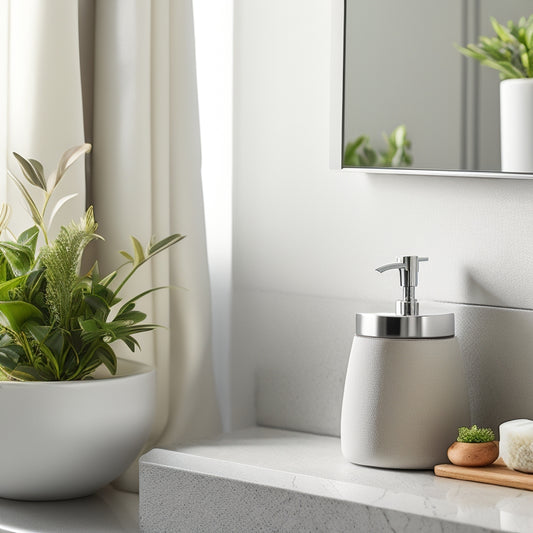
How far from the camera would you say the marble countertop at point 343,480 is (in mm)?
833

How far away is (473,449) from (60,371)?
43 centimetres

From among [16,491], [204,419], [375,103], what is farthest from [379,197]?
[16,491]

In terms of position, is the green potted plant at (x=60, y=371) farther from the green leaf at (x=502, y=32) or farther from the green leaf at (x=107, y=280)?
the green leaf at (x=502, y=32)

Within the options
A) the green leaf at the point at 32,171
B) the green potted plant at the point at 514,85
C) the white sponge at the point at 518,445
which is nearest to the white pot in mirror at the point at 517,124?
the green potted plant at the point at 514,85

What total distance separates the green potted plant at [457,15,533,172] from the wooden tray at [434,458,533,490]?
0.30m

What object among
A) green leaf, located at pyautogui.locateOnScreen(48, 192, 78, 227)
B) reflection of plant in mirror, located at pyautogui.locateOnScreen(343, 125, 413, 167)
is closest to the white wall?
reflection of plant in mirror, located at pyautogui.locateOnScreen(343, 125, 413, 167)

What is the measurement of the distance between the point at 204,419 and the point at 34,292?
302mm

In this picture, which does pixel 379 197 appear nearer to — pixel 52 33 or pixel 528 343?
pixel 528 343

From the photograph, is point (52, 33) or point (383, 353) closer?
point (383, 353)

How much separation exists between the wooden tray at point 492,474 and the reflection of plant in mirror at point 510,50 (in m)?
0.39

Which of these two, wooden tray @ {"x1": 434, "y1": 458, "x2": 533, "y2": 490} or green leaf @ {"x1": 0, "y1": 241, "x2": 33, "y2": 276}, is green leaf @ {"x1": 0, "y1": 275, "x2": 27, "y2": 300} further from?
wooden tray @ {"x1": 434, "y1": 458, "x2": 533, "y2": 490}

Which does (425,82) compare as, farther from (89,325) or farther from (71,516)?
(71,516)

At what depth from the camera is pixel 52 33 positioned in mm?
1105

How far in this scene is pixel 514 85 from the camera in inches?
39.3
